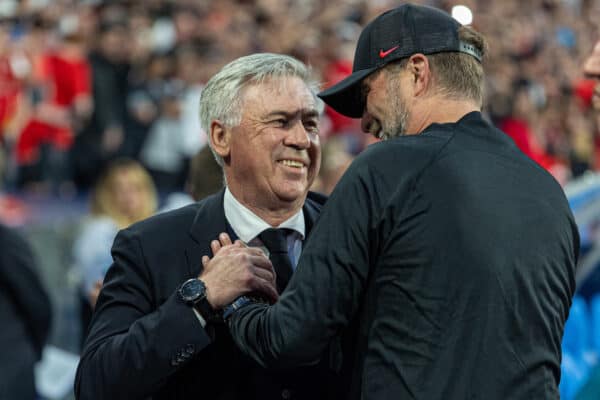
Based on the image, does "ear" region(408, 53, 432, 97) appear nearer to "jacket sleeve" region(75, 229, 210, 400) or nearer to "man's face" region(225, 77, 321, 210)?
"man's face" region(225, 77, 321, 210)

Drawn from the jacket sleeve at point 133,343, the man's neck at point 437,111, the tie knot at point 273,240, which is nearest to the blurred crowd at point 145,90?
the tie knot at point 273,240

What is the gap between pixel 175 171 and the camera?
10.7 metres

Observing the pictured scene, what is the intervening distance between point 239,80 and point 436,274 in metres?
1.01

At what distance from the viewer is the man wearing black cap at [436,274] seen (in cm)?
233

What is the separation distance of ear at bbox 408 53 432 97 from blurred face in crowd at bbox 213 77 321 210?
60cm

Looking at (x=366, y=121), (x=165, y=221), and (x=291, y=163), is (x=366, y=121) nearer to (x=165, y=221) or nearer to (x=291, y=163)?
(x=291, y=163)

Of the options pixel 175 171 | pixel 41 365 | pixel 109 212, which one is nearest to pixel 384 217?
pixel 41 365

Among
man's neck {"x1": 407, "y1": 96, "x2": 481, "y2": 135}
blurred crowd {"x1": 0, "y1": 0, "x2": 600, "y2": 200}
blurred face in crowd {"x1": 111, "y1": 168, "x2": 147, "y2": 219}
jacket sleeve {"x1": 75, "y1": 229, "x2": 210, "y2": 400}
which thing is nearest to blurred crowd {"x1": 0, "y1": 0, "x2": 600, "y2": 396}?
blurred crowd {"x1": 0, "y1": 0, "x2": 600, "y2": 200}

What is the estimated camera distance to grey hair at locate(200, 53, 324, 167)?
121 inches

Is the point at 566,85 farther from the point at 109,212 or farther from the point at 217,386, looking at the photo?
the point at 217,386

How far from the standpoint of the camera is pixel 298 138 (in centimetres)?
306

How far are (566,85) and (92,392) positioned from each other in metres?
11.9

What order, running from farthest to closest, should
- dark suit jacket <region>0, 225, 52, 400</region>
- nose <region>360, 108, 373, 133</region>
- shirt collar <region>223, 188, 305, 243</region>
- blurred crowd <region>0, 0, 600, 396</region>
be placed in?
1. blurred crowd <region>0, 0, 600, 396</region>
2. dark suit jacket <region>0, 225, 52, 400</region>
3. shirt collar <region>223, 188, 305, 243</region>
4. nose <region>360, 108, 373, 133</region>

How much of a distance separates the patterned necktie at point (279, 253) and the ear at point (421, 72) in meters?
0.70
